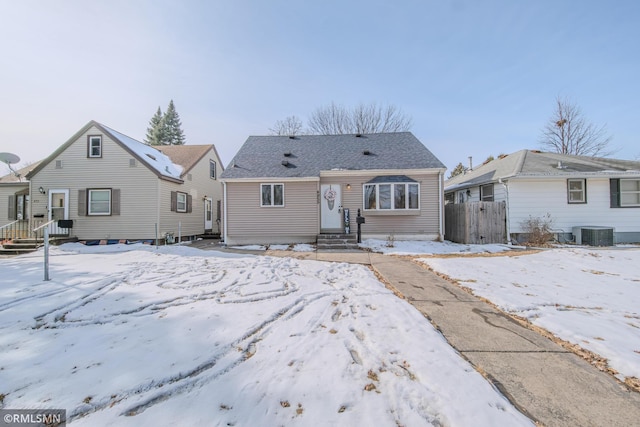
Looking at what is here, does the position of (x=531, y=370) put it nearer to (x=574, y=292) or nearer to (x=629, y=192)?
(x=574, y=292)

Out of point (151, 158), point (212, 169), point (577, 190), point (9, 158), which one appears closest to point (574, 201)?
point (577, 190)

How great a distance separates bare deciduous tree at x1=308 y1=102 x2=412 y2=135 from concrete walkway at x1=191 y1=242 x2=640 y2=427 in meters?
22.2

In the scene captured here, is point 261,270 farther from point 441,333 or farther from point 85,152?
point 85,152

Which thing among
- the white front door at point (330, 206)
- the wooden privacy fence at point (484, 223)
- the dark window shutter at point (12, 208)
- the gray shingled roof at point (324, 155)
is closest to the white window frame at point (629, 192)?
the wooden privacy fence at point (484, 223)

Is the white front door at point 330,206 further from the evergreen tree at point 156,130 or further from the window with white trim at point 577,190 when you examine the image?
the evergreen tree at point 156,130

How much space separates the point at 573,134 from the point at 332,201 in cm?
2374

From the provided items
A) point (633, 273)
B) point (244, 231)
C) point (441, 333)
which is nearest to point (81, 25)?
point (244, 231)

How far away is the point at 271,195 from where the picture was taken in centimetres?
1188

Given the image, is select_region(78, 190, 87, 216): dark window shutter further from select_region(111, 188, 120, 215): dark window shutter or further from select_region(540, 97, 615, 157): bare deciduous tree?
select_region(540, 97, 615, 157): bare deciduous tree

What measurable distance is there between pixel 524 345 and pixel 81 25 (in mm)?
11730

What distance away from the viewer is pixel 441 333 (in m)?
3.02

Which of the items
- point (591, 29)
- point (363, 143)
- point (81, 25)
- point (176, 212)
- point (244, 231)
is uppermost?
point (591, 29)

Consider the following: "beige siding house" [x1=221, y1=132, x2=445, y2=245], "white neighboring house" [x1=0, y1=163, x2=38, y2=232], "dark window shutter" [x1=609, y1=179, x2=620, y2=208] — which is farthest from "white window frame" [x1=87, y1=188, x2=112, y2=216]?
"dark window shutter" [x1=609, y1=179, x2=620, y2=208]

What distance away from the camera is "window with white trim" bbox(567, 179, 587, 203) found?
1146 cm
